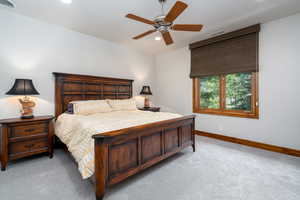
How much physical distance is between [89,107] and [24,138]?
3.71ft

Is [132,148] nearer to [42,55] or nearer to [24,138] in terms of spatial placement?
[24,138]

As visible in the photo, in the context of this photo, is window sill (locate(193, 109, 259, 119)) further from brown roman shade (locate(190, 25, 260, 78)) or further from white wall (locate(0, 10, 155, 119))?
white wall (locate(0, 10, 155, 119))

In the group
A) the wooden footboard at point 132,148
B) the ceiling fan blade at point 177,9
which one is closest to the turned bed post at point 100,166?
the wooden footboard at point 132,148

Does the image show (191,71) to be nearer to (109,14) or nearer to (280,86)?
(280,86)

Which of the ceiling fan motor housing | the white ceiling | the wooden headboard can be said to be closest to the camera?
the ceiling fan motor housing

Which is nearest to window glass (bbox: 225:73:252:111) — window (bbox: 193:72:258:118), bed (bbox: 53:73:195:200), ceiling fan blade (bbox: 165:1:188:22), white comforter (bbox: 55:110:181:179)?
window (bbox: 193:72:258:118)

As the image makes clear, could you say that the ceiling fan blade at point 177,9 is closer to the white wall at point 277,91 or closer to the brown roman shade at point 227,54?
the brown roman shade at point 227,54

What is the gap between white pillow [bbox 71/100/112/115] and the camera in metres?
2.81

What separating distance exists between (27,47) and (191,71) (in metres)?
3.95

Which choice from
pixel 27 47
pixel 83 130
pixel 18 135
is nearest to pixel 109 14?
pixel 27 47

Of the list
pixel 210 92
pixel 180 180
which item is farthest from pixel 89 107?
pixel 210 92

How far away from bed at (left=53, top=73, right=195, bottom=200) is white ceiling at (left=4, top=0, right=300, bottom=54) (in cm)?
117

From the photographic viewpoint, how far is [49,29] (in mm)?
2965

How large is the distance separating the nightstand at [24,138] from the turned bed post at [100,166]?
1.64m
